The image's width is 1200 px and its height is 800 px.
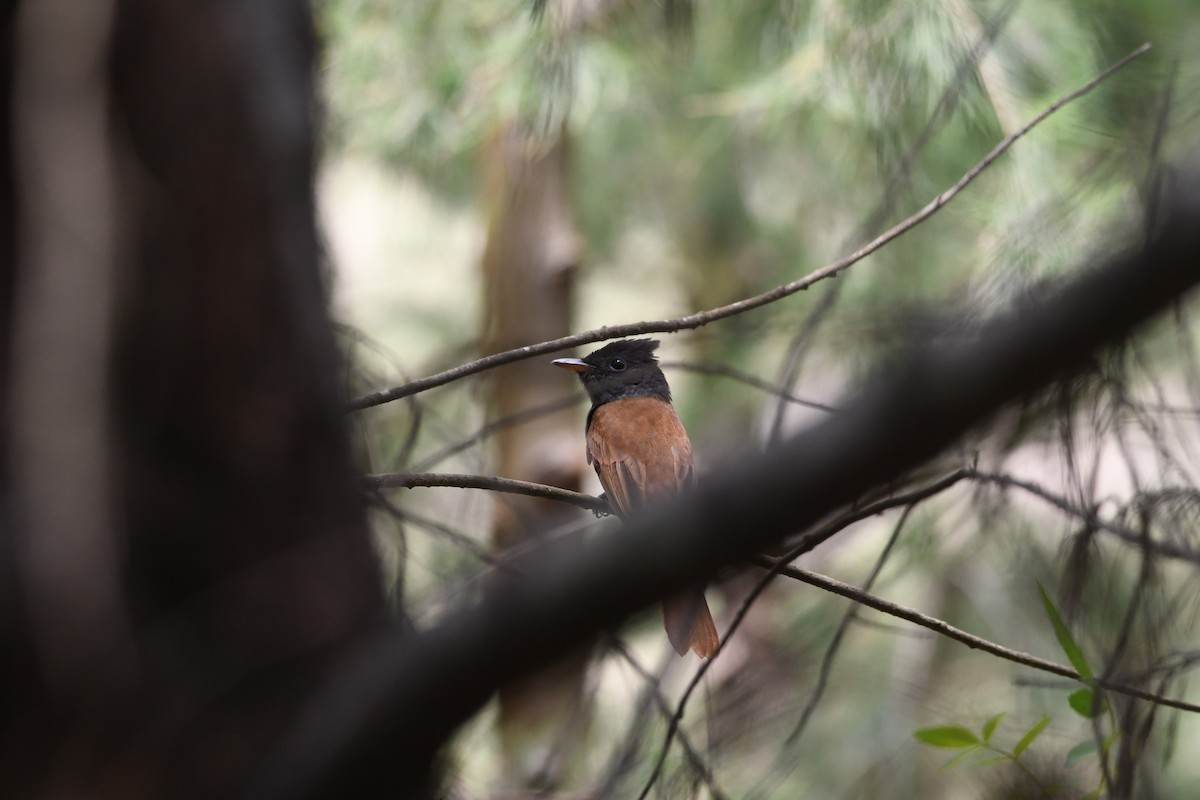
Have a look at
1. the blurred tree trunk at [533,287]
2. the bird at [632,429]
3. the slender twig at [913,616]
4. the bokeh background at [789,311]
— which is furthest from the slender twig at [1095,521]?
the blurred tree trunk at [533,287]

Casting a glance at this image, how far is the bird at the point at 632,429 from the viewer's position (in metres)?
4.03

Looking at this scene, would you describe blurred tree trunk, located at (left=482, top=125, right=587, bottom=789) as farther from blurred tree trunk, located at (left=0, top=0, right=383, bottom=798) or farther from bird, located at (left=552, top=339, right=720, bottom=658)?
blurred tree trunk, located at (left=0, top=0, right=383, bottom=798)

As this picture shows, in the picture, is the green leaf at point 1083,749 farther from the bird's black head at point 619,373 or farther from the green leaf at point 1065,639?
the bird's black head at point 619,373

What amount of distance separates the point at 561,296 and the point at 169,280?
18.8ft

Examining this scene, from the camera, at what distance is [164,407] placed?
1133mm

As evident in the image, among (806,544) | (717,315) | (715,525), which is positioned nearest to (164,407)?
(715,525)

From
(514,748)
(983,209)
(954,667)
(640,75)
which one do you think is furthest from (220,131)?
(954,667)

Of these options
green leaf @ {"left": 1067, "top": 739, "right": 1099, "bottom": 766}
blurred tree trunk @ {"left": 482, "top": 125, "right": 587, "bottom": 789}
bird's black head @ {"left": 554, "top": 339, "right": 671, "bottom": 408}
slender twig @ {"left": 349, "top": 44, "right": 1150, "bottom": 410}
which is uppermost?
blurred tree trunk @ {"left": 482, "top": 125, "right": 587, "bottom": 789}

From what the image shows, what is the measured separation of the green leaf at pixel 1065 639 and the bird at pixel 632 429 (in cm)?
216

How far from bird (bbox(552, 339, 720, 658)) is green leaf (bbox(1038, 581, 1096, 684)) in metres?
2.16

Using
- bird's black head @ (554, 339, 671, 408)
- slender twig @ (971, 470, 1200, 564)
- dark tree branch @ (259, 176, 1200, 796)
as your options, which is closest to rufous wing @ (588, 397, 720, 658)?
bird's black head @ (554, 339, 671, 408)

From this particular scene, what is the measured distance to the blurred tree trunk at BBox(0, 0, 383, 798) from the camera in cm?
92

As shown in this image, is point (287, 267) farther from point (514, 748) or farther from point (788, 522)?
point (514, 748)

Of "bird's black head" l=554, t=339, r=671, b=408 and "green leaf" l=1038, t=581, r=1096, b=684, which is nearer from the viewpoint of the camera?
"green leaf" l=1038, t=581, r=1096, b=684
